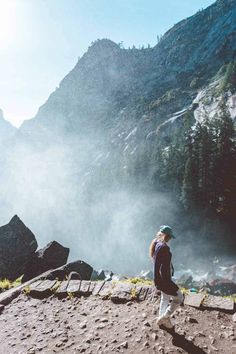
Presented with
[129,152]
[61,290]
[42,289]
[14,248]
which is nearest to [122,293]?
[61,290]

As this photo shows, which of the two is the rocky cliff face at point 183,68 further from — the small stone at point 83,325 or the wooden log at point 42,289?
the small stone at point 83,325

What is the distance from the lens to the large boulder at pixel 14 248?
49.8 ft

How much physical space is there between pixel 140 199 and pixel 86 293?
2658 inches

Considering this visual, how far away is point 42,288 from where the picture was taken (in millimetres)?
10000

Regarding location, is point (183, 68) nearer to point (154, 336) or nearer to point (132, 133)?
point (132, 133)

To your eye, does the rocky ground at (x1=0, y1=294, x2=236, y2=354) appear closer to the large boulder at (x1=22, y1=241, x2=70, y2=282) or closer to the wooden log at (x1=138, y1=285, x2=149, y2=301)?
the wooden log at (x1=138, y1=285, x2=149, y2=301)

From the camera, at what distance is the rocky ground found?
6282mm

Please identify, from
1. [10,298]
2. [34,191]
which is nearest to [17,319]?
[10,298]

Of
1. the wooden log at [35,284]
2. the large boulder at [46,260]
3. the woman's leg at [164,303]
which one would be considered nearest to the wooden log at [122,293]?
the woman's leg at [164,303]

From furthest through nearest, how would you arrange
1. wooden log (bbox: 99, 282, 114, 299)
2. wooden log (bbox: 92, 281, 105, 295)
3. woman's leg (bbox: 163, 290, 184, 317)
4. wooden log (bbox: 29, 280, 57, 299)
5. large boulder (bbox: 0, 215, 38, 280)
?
large boulder (bbox: 0, 215, 38, 280), wooden log (bbox: 29, 280, 57, 299), wooden log (bbox: 92, 281, 105, 295), wooden log (bbox: 99, 282, 114, 299), woman's leg (bbox: 163, 290, 184, 317)

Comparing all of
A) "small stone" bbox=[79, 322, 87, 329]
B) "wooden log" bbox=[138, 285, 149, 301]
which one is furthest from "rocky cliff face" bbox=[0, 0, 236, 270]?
"small stone" bbox=[79, 322, 87, 329]

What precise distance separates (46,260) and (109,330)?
756 centimetres

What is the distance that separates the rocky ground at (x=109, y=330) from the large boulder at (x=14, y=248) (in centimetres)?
646

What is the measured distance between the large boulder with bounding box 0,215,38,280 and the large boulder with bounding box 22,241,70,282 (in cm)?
124
